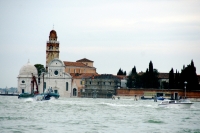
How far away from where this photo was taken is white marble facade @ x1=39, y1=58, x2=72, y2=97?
3693 inches

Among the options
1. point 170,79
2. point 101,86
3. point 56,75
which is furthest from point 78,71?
point 170,79

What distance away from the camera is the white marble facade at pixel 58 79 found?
93812 millimetres

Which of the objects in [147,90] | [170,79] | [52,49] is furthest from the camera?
[52,49]

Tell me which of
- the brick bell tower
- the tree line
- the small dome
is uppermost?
the brick bell tower

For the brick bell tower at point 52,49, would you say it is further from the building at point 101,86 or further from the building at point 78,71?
the building at point 101,86

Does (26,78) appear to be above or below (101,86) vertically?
above

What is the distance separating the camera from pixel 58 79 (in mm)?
94750

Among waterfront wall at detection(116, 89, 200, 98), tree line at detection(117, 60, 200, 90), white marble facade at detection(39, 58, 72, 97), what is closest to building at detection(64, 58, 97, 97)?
white marble facade at detection(39, 58, 72, 97)

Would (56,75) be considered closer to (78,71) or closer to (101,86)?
(78,71)

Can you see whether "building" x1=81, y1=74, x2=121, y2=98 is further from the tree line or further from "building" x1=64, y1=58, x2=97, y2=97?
the tree line

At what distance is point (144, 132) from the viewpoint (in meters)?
23.7

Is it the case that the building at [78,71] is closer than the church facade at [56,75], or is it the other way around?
the building at [78,71]

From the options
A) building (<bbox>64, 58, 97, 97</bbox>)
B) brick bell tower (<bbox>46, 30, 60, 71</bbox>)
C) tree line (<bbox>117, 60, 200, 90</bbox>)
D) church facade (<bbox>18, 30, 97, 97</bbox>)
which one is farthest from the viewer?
brick bell tower (<bbox>46, 30, 60, 71</bbox>)

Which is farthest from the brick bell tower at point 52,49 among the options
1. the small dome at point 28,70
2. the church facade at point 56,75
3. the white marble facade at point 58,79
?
the white marble facade at point 58,79
